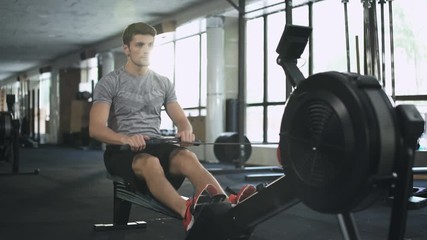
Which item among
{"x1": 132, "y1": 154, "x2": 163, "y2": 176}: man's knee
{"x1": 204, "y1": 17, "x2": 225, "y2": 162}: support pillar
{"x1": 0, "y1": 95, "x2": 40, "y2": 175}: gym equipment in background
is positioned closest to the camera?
{"x1": 132, "y1": 154, "x2": 163, "y2": 176}: man's knee

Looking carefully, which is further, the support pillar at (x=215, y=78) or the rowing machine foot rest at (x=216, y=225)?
the support pillar at (x=215, y=78)

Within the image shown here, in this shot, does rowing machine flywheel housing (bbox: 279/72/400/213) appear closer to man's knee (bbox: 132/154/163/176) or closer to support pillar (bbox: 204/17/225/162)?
man's knee (bbox: 132/154/163/176)

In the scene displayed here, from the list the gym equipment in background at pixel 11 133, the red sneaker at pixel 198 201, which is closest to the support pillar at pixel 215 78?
the gym equipment in background at pixel 11 133

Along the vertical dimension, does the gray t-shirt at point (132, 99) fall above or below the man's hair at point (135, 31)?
below

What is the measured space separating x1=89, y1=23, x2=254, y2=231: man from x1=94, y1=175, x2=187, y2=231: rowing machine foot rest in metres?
0.04

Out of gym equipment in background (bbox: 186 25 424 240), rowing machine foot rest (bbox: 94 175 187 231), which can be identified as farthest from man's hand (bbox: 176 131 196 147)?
gym equipment in background (bbox: 186 25 424 240)

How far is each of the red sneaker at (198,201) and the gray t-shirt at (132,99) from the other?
1.83 ft

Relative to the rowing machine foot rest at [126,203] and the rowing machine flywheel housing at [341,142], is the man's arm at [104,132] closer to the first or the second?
the rowing machine foot rest at [126,203]

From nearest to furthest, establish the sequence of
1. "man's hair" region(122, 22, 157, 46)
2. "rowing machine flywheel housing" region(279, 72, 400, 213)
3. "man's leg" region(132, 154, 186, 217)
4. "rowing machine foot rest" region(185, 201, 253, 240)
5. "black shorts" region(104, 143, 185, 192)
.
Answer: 1. "rowing machine flywheel housing" region(279, 72, 400, 213)
2. "rowing machine foot rest" region(185, 201, 253, 240)
3. "man's leg" region(132, 154, 186, 217)
4. "black shorts" region(104, 143, 185, 192)
5. "man's hair" region(122, 22, 157, 46)

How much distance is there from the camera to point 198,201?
150cm

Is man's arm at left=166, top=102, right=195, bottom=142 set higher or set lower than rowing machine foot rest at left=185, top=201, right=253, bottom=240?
higher

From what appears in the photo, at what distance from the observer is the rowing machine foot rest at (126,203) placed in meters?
1.76

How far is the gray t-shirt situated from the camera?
2.00 m

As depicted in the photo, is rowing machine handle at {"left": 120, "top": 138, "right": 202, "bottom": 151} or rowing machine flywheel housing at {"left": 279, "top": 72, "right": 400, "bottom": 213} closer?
rowing machine flywheel housing at {"left": 279, "top": 72, "right": 400, "bottom": 213}
